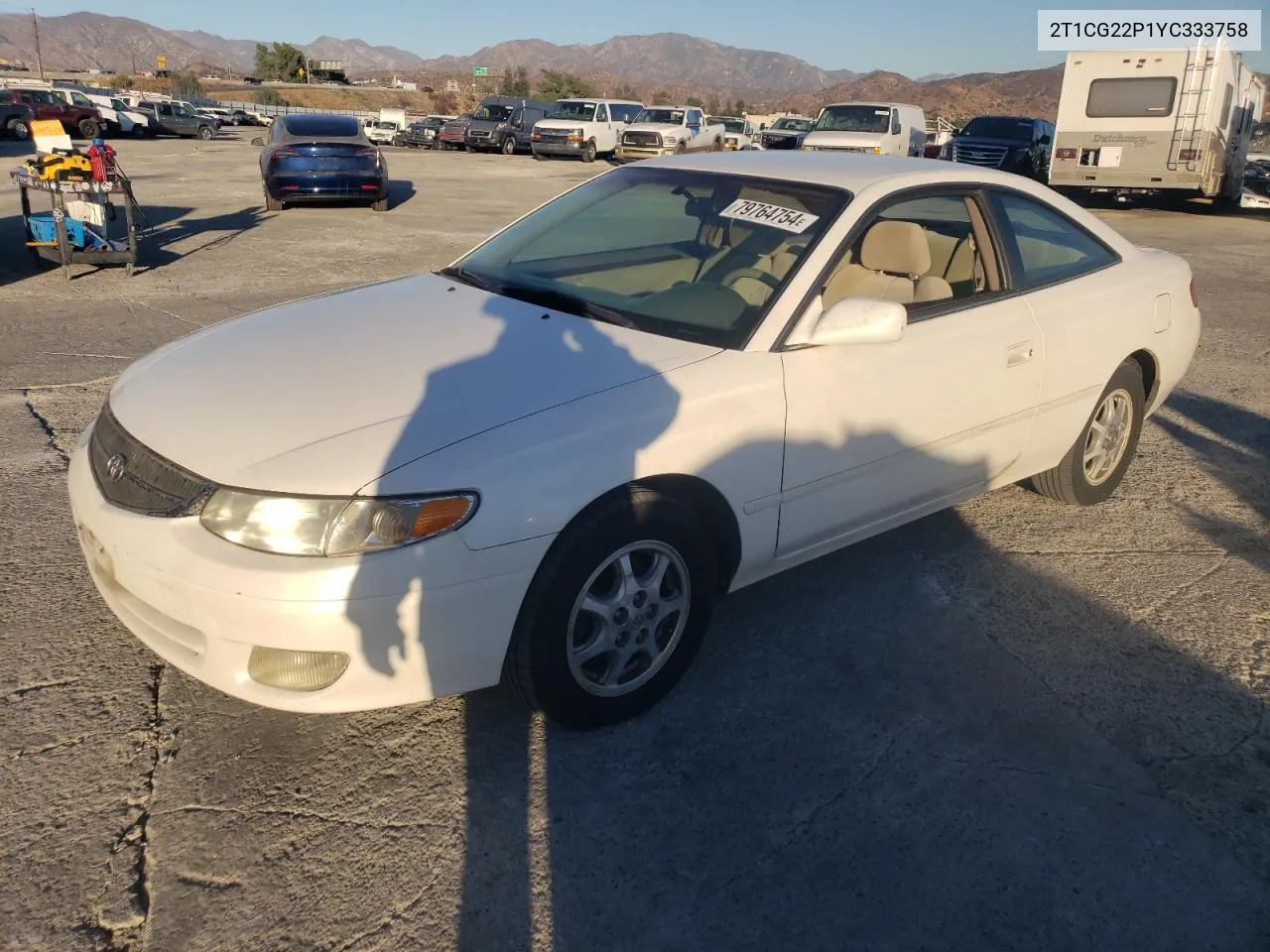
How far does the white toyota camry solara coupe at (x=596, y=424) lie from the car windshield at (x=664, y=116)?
26076 millimetres

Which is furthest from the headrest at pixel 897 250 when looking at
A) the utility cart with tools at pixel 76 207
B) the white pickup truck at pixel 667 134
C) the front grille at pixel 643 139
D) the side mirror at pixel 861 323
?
the front grille at pixel 643 139

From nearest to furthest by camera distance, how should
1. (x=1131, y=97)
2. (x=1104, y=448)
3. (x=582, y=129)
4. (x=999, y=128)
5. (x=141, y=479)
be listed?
(x=141, y=479), (x=1104, y=448), (x=1131, y=97), (x=999, y=128), (x=582, y=129)

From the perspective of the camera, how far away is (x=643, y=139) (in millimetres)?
27656

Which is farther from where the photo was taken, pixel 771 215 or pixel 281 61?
pixel 281 61

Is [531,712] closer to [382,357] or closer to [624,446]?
[624,446]

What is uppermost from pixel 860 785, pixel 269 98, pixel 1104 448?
pixel 269 98

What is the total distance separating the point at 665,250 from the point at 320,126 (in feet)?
42.1

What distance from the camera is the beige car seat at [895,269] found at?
12.0ft

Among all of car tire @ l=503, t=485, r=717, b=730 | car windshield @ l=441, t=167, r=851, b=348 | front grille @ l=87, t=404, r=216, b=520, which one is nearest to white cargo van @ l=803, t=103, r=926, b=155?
car windshield @ l=441, t=167, r=851, b=348

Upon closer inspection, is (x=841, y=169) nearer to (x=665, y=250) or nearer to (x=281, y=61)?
(x=665, y=250)

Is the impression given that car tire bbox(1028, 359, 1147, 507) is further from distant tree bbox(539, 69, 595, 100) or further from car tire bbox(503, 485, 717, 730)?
distant tree bbox(539, 69, 595, 100)

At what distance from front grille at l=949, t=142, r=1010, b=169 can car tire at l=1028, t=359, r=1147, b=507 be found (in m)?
19.4

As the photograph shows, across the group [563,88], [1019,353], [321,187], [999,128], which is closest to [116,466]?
[1019,353]

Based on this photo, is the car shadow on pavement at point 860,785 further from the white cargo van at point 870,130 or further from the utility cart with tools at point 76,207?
the white cargo van at point 870,130
